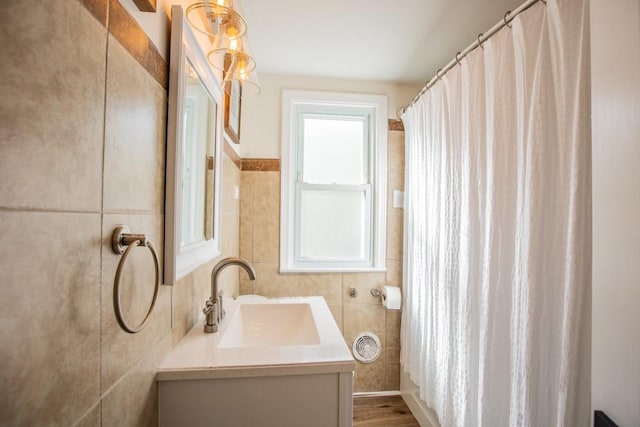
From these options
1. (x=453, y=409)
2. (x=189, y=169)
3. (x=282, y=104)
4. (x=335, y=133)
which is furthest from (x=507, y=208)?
(x=282, y=104)

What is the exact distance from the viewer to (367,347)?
6.89ft

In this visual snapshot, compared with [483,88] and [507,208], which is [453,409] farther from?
[483,88]

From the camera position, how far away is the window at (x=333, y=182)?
2100mm

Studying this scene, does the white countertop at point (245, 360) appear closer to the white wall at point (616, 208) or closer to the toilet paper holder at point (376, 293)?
the white wall at point (616, 208)

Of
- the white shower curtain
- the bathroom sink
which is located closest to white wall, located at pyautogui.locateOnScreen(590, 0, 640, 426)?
the white shower curtain

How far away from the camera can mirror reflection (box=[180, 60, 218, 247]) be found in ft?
2.85

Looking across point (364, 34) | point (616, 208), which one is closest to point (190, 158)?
point (616, 208)

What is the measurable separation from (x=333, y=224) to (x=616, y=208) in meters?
1.72

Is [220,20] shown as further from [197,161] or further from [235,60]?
[197,161]

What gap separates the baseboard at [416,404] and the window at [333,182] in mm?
817

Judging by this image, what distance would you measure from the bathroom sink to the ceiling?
148cm

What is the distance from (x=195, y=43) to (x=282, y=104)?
48.8 inches

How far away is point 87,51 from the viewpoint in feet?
1.50

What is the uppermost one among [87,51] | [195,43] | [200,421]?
[195,43]
